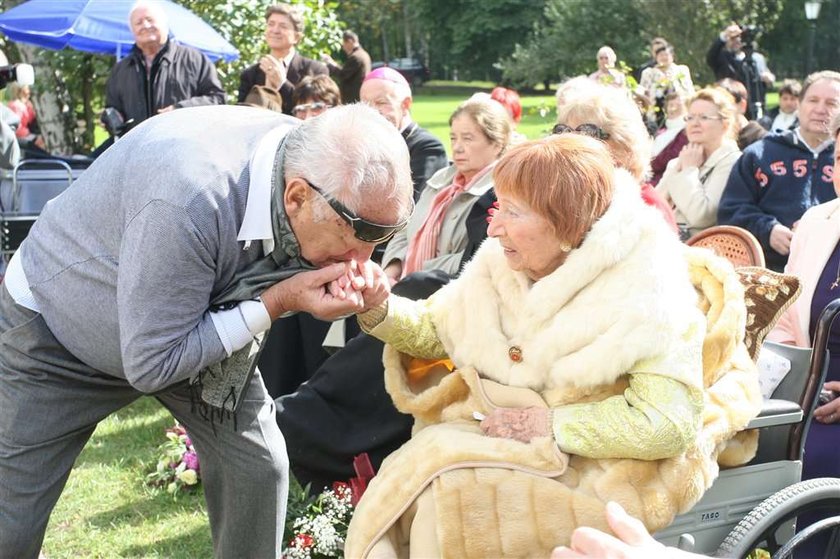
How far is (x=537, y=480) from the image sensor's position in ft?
8.22

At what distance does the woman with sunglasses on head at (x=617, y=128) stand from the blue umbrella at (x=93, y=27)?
6.31m

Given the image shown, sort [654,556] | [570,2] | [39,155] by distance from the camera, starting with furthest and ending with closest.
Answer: [570,2], [39,155], [654,556]

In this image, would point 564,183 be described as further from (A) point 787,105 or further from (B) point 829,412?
(A) point 787,105

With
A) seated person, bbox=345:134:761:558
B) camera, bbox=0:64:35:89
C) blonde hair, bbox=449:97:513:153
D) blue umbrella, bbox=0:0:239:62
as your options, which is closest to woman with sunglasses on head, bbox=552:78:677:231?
blonde hair, bbox=449:97:513:153

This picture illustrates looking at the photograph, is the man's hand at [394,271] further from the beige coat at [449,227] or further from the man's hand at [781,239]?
the man's hand at [781,239]

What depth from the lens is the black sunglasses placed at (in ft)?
8.12

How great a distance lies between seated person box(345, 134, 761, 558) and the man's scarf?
1.03 ft

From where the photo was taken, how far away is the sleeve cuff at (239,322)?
8.30 feet

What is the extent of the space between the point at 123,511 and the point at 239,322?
2084mm

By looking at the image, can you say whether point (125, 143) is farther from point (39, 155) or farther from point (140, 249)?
point (39, 155)

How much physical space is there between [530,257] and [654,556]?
1150 mm

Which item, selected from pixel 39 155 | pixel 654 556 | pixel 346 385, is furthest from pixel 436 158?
pixel 39 155

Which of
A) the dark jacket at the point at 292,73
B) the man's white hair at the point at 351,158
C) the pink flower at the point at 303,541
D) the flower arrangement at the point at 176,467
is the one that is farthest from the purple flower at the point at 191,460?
the dark jacket at the point at 292,73

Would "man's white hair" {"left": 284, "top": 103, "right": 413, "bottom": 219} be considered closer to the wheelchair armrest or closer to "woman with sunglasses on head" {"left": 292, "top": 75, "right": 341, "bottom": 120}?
the wheelchair armrest
